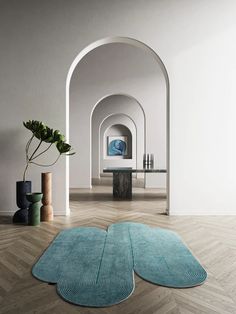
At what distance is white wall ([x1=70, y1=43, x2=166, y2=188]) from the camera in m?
8.08

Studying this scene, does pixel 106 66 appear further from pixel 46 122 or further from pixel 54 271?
pixel 54 271

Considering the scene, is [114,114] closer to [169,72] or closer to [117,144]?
[117,144]

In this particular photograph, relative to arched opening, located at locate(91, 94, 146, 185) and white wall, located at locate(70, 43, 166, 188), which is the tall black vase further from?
arched opening, located at locate(91, 94, 146, 185)

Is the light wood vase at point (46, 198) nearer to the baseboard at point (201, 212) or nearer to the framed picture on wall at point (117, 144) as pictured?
the baseboard at point (201, 212)

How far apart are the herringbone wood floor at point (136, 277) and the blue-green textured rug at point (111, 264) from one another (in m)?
0.08

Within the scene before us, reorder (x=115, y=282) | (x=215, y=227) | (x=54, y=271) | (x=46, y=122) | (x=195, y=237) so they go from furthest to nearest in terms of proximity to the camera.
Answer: (x=46, y=122)
(x=215, y=227)
(x=195, y=237)
(x=54, y=271)
(x=115, y=282)

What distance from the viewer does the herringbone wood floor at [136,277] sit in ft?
5.68

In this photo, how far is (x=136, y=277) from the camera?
2.14m

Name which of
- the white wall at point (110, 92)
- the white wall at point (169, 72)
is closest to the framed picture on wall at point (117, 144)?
the white wall at point (110, 92)

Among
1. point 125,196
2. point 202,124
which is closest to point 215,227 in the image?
point 202,124

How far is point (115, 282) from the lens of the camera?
2.03 m

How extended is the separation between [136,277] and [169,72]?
3444 millimetres

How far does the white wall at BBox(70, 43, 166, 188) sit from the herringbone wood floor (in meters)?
3.54

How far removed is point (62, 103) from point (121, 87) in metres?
4.16
